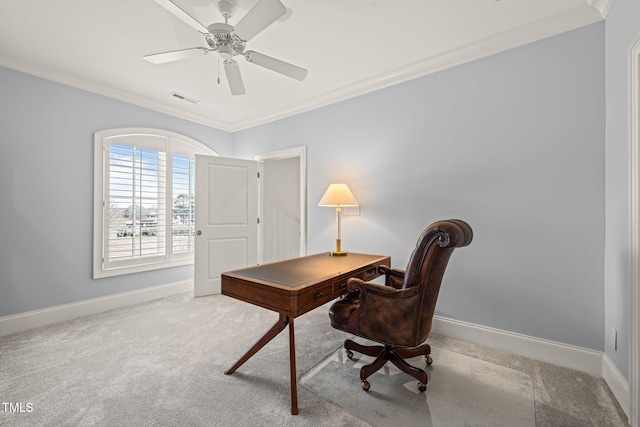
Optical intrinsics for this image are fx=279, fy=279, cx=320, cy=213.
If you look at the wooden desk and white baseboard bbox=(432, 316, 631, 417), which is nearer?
the wooden desk

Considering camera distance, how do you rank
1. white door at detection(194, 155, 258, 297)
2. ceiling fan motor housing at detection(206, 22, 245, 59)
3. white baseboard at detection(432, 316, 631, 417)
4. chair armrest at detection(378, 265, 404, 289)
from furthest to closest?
white door at detection(194, 155, 258, 297), chair armrest at detection(378, 265, 404, 289), ceiling fan motor housing at detection(206, 22, 245, 59), white baseboard at detection(432, 316, 631, 417)

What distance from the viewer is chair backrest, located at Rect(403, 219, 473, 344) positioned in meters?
1.54

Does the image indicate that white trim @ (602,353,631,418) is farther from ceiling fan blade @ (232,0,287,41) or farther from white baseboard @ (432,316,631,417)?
ceiling fan blade @ (232,0,287,41)

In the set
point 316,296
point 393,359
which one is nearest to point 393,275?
point 393,359

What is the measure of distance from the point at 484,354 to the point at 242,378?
1.92m

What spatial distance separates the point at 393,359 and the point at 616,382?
1355mm

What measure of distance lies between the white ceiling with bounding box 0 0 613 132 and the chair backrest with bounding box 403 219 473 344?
5.28 ft

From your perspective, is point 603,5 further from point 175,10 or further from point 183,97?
point 183,97

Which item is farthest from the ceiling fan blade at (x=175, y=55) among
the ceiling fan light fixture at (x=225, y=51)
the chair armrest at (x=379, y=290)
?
the chair armrest at (x=379, y=290)

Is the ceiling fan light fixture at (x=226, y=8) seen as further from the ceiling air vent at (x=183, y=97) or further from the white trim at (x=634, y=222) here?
the white trim at (x=634, y=222)

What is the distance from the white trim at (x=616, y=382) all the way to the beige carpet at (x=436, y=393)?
1.42 feet

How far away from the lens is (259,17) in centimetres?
166

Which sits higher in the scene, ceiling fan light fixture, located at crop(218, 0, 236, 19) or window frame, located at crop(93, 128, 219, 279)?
ceiling fan light fixture, located at crop(218, 0, 236, 19)

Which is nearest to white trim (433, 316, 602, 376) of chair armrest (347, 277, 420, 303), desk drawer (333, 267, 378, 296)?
desk drawer (333, 267, 378, 296)
